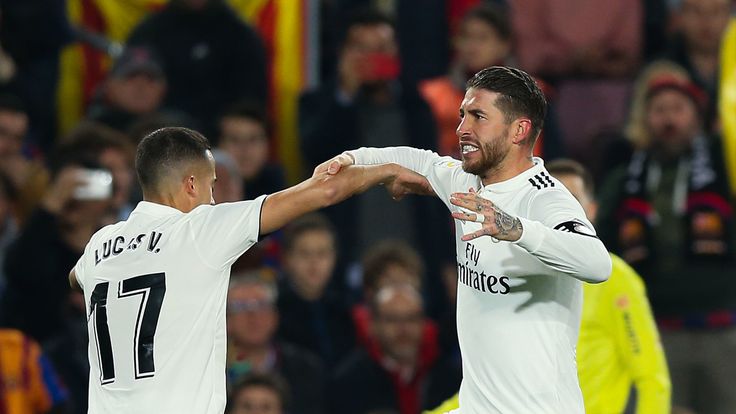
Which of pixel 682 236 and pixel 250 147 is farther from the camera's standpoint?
pixel 250 147

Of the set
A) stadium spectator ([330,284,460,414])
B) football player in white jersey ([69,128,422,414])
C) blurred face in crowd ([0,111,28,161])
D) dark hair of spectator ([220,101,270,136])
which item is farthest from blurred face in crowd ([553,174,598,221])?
blurred face in crowd ([0,111,28,161])

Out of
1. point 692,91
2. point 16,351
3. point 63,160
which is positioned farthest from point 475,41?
point 16,351

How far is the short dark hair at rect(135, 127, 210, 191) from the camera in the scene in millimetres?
6055

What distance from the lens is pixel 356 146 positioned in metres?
10.5

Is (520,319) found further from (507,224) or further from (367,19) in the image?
(367,19)

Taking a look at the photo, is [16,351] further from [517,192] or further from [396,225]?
[517,192]

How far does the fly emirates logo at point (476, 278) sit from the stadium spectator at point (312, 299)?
11.8ft

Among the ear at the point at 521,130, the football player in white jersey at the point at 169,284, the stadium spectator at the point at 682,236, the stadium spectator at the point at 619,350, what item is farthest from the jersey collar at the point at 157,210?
the stadium spectator at the point at 682,236

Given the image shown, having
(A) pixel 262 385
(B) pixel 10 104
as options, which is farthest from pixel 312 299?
(B) pixel 10 104

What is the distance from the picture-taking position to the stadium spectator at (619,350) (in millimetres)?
7227

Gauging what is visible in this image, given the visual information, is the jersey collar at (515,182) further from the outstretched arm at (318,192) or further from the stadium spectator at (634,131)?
the stadium spectator at (634,131)

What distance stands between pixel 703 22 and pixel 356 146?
2.67m

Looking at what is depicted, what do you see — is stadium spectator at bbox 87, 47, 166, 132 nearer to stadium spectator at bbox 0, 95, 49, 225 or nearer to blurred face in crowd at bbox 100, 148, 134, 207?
stadium spectator at bbox 0, 95, 49, 225

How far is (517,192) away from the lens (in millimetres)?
6062
